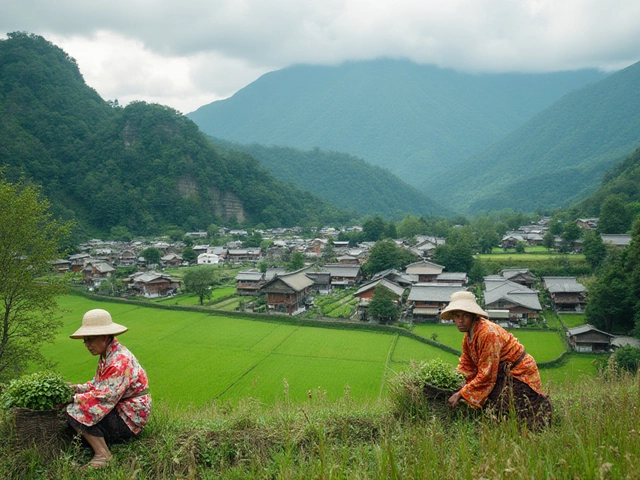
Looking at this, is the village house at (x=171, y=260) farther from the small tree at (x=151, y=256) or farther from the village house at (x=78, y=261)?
the village house at (x=78, y=261)

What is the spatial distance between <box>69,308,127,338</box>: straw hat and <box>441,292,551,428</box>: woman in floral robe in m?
3.12

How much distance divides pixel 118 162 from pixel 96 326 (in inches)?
3140

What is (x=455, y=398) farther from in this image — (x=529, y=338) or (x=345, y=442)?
(x=529, y=338)

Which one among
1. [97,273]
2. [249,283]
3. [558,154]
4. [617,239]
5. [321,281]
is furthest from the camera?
[558,154]

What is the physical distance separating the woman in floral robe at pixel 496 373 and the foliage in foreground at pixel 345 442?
0.19 metres

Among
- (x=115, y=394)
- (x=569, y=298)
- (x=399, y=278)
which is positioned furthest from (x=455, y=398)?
(x=399, y=278)

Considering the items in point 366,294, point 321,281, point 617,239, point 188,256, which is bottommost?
point 321,281

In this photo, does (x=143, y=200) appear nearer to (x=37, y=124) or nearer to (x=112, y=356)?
(x=37, y=124)

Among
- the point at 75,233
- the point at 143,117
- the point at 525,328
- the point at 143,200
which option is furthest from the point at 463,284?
the point at 143,117

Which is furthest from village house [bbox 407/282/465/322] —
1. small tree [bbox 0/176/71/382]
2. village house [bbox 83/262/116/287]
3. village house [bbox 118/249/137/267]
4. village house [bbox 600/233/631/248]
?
village house [bbox 118/249/137/267]

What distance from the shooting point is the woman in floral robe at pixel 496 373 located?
11.3 feet

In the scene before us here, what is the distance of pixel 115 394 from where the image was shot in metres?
3.46

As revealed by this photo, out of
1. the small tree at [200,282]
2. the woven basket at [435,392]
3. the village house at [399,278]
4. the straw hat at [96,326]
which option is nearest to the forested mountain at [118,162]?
the small tree at [200,282]

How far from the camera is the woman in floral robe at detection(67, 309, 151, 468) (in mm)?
3387
